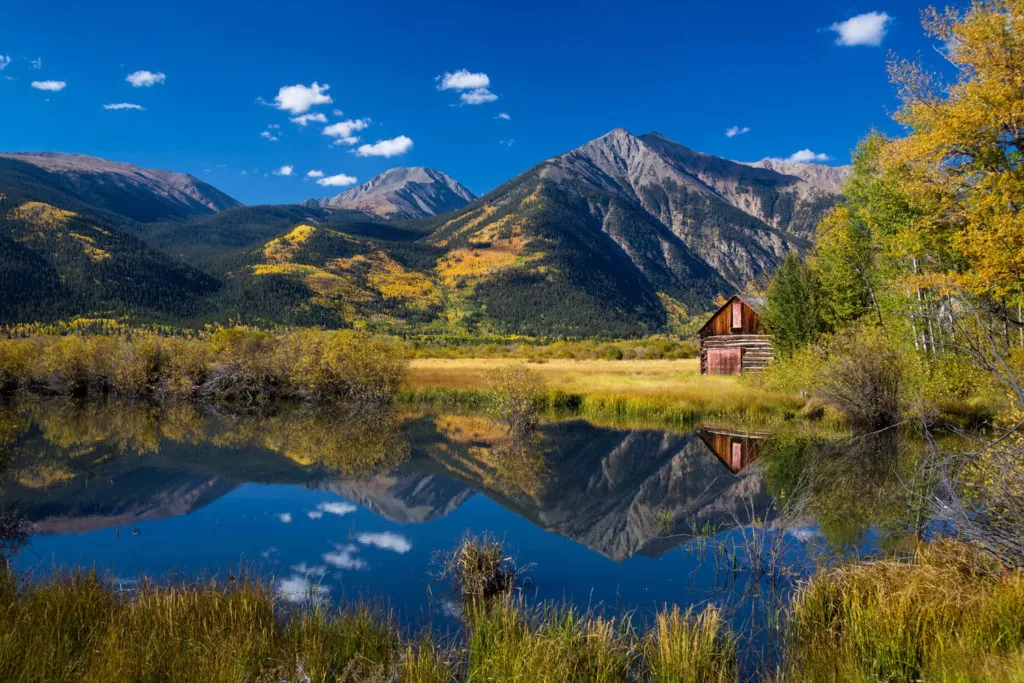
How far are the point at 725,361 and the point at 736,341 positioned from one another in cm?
170

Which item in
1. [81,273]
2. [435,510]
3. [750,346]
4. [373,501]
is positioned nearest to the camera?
[435,510]

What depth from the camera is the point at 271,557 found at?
1055 centimetres

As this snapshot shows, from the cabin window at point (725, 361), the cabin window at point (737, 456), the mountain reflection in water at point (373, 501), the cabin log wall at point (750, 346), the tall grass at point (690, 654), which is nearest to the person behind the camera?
the tall grass at point (690, 654)

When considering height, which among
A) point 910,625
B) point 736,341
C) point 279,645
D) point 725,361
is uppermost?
point 736,341

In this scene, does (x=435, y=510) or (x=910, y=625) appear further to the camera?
(x=435, y=510)

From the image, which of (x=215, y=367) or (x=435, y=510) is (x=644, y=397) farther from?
(x=215, y=367)

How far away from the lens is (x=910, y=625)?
228 inches

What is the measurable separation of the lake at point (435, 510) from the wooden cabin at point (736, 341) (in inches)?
707

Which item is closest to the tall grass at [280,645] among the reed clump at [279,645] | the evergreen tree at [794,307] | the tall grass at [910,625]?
the reed clump at [279,645]

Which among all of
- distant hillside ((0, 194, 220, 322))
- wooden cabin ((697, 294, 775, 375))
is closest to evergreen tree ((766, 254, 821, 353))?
wooden cabin ((697, 294, 775, 375))

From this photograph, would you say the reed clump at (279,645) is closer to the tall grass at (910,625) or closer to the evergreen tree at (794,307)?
the tall grass at (910,625)

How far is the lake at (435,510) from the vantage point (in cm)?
902

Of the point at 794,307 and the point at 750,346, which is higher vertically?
the point at 794,307

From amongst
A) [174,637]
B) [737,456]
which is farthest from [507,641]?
[737,456]
